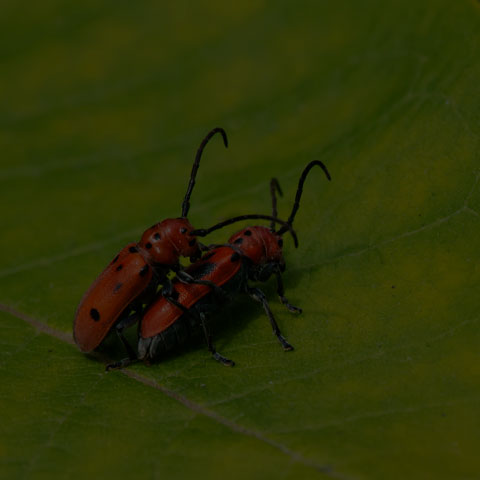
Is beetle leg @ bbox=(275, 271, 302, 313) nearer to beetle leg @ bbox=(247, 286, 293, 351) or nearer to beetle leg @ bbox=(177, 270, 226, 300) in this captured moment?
beetle leg @ bbox=(247, 286, 293, 351)

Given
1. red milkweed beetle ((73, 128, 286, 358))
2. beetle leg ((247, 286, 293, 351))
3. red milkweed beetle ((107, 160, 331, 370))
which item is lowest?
beetle leg ((247, 286, 293, 351))

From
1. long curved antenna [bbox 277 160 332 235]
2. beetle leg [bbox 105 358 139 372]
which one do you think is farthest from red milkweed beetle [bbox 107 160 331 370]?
beetle leg [bbox 105 358 139 372]

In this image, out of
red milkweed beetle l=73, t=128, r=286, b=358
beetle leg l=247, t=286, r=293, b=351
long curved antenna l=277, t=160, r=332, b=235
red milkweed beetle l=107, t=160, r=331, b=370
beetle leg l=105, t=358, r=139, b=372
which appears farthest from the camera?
long curved antenna l=277, t=160, r=332, b=235

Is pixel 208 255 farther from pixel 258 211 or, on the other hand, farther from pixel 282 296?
pixel 282 296

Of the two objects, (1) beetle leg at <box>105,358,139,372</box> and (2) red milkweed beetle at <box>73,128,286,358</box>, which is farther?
(2) red milkweed beetle at <box>73,128,286,358</box>

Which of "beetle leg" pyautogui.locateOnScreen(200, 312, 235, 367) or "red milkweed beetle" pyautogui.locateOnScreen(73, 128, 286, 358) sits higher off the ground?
"red milkweed beetle" pyautogui.locateOnScreen(73, 128, 286, 358)

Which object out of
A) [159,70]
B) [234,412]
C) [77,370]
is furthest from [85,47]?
[234,412]

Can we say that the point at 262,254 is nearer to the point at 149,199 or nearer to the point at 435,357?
the point at 149,199

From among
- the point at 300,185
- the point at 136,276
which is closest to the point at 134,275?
the point at 136,276

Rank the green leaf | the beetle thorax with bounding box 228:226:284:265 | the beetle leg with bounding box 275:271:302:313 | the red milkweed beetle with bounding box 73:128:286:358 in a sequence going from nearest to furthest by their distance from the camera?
1. the green leaf
2. the beetle leg with bounding box 275:271:302:313
3. the red milkweed beetle with bounding box 73:128:286:358
4. the beetle thorax with bounding box 228:226:284:265
